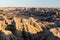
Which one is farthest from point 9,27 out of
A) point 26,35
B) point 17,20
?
point 26,35

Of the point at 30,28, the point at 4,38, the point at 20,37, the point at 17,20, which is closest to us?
the point at 4,38

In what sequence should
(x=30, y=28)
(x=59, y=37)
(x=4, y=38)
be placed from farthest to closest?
(x=30, y=28) < (x=4, y=38) < (x=59, y=37)

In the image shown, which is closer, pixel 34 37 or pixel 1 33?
pixel 1 33

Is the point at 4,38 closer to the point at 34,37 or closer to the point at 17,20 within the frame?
the point at 34,37

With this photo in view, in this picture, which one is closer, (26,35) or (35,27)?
(26,35)

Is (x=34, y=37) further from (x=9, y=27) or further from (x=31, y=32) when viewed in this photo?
(x=9, y=27)

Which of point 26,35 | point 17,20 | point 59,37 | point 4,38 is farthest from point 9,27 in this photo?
point 59,37

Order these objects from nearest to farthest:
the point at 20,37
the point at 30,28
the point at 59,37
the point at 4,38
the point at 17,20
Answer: the point at 59,37 < the point at 4,38 < the point at 20,37 < the point at 30,28 < the point at 17,20

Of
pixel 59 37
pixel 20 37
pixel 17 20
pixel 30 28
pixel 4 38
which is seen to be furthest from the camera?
pixel 17 20

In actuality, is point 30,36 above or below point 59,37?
below
